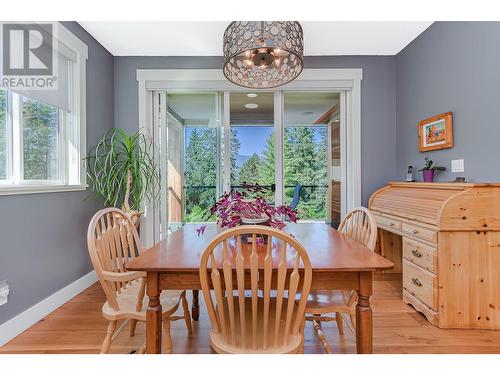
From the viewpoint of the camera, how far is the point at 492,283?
6.56 feet

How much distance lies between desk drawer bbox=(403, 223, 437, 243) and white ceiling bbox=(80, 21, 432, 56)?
1.94 m

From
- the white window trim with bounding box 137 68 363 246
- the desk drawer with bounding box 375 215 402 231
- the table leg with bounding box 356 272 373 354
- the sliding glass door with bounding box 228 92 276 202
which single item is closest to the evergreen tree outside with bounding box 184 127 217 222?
the sliding glass door with bounding box 228 92 276 202

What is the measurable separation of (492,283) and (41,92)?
12.2ft

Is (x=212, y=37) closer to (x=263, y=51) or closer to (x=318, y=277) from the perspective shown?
(x=263, y=51)

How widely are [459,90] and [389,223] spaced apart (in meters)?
1.30

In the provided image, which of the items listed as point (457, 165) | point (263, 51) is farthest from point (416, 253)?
point (263, 51)

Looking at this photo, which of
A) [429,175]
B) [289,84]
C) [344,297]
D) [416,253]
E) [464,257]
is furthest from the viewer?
[289,84]

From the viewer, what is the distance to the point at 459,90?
97.7 inches

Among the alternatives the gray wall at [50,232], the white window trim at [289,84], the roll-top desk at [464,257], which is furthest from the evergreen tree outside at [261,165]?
the roll-top desk at [464,257]

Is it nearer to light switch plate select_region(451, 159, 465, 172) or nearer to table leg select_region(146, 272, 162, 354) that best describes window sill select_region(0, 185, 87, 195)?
table leg select_region(146, 272, 162, 354)

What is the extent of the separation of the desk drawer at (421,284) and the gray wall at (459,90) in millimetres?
864

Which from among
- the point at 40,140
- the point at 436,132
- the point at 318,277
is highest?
the point at 436,132

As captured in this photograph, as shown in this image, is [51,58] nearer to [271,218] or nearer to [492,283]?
[271,218]
